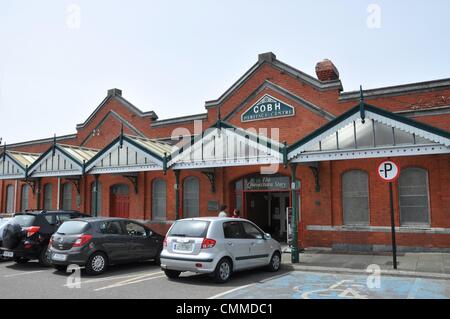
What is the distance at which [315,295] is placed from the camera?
837 centimetres

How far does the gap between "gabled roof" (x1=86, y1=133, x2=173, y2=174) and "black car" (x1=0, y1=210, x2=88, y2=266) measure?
449 cm

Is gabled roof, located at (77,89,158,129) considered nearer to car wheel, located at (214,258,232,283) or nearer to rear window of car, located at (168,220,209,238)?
rear window of car, located at (168,220,209,238)

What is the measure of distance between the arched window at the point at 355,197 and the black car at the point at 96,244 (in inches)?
294

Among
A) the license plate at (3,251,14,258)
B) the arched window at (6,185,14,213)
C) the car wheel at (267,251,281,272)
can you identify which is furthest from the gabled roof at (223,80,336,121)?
the arched window at (6,185,14,213)

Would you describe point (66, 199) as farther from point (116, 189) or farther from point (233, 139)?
point (233, 139)

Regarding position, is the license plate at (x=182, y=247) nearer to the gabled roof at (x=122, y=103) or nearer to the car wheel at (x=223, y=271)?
the car wheel at (x=223, y=271)

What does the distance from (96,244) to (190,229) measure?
2.80 metres

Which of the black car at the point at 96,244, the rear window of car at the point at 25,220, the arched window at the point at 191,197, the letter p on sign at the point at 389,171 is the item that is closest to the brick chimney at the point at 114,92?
the arched window at the point at 191,197

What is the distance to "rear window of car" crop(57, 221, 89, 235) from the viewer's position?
432 inches

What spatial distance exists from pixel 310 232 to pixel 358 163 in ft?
10.4

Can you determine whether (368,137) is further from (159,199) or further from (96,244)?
(159,199)

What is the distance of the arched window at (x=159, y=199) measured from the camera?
1978cm

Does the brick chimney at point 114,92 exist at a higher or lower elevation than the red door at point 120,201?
higher
